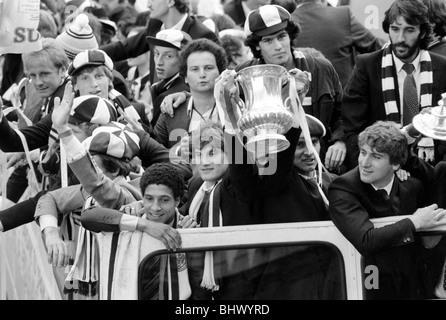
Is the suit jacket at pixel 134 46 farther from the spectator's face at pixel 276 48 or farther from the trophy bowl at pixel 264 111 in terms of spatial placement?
the trophy bowl at pixel 264 111

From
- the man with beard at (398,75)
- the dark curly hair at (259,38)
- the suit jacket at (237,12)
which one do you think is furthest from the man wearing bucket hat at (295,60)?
the suit jacket at (237,12)

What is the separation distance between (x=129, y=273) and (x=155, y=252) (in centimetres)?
15

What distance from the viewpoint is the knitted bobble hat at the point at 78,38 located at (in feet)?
30.8

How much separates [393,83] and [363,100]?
0.78ft

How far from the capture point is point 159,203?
660 cm

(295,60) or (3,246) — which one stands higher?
(295,60)

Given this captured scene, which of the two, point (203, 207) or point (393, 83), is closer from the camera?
point (203, 207)

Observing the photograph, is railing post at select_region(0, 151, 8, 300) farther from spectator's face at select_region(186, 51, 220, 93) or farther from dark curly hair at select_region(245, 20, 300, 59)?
dark curly hair at select_region(245, 20, 300, 59)

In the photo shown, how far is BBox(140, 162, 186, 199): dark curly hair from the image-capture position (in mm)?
6699

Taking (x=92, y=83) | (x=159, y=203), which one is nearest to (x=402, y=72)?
(x=159, y=203)

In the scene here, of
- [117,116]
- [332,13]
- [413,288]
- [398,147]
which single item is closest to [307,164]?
[398,147]

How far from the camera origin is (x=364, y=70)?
7.87 meters

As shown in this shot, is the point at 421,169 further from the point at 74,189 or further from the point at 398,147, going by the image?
the point at 74,189

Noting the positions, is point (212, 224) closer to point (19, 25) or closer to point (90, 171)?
point (90, 171)
